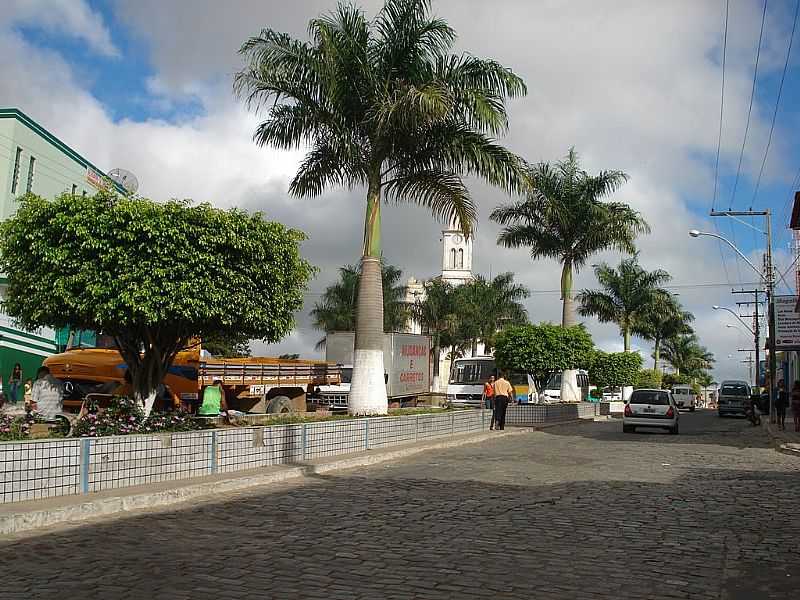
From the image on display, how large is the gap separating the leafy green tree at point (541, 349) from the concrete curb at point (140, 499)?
19.5 meters

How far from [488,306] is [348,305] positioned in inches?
493

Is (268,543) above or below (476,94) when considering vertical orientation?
below

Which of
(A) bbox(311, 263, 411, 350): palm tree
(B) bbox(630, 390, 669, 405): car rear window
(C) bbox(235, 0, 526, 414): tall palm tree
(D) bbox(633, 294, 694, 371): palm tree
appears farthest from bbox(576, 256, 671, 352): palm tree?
(C) bbox(235, 0, 526, 414): tall palm tree

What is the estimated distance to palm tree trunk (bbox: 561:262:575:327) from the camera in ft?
116

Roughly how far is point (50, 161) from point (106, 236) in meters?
23.4

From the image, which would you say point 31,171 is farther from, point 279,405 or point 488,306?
point 488,306

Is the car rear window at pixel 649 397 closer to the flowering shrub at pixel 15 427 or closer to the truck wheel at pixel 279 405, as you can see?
the truck wheel at pixel 279 405

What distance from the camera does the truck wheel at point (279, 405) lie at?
21323mm

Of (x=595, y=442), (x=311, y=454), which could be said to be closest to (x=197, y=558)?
(x=311, y=454)

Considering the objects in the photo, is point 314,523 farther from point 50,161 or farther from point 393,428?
point 50,161

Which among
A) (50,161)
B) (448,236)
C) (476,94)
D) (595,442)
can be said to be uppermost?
(448,236)

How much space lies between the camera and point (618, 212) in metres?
36.2

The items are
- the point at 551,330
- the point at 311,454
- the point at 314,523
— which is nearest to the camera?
the point at 314,523

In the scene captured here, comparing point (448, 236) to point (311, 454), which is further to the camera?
point (448, 236)
